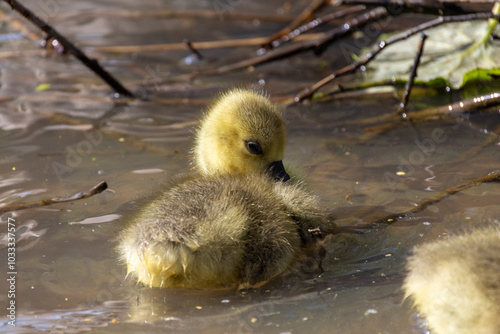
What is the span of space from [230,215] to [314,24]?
2.27 meters

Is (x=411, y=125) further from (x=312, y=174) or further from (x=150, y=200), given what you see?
(x=150, y=200)

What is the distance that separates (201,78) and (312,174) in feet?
5.35

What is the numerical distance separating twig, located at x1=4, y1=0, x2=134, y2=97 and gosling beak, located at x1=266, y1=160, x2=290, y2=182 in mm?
1469

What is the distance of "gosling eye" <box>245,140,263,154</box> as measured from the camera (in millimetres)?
2188

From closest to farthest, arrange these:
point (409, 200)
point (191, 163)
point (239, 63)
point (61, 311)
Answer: point (61, 311)
point (409, 200)
point (191, 163)
point (239, 63)

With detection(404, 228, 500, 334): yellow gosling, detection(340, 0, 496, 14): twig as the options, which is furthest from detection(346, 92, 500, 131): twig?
detection(404, 228, 500, 334): yellow gosling

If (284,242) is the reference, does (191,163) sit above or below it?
above

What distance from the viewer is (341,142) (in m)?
2.88

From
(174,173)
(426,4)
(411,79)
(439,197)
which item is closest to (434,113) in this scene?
(411,79)

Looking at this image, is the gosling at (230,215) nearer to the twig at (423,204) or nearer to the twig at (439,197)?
the twig at (423,204)

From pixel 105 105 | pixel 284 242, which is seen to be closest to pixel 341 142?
pixel 284 242

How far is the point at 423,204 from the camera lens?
2.21 metres

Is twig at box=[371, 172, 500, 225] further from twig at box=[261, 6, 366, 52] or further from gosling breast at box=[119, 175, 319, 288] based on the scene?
twig at box=[261, 6, 366, 52]

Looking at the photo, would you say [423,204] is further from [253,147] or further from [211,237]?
[211,237]
